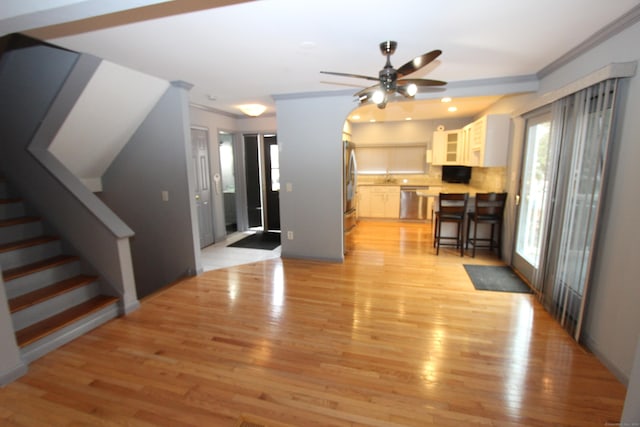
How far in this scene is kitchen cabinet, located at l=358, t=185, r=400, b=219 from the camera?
6805 mm

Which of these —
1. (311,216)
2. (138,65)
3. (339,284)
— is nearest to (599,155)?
(339,284)

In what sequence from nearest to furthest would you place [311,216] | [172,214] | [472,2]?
1. [472,2]
2. [172,214]
3. [311,216]

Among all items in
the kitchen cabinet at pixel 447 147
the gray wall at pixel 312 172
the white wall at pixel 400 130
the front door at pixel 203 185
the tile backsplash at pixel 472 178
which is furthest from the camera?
the white wall at pixel 400 130

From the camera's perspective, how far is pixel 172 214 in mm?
3980

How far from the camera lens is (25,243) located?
9.41ft

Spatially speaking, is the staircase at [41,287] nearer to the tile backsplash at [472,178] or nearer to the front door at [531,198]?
the front door at [531,198]

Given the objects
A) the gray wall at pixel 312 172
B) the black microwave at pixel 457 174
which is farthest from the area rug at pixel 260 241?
the black microwave at pixel 457 174

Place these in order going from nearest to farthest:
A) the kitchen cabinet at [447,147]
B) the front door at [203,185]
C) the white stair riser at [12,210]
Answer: the white stair riser at [12,210] < the front door at [203,185] < the kitchen cabinet at [447,147]

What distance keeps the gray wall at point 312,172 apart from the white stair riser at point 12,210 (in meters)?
2.90

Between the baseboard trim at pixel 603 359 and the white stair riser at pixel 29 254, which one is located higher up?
the white stair riser at pixel 29 254

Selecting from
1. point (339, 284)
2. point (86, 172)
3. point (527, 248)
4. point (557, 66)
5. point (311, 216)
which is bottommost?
point (339, 284)

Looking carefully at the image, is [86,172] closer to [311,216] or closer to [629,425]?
[311,216]

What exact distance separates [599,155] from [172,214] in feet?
14.5

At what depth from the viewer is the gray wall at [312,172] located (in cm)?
414
